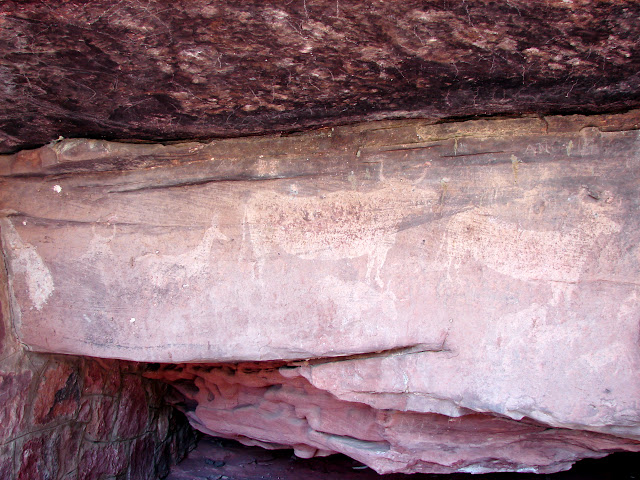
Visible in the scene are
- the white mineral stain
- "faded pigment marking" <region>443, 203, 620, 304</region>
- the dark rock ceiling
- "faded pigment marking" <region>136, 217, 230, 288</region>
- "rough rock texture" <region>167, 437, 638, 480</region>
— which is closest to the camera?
the dark rock ceiling

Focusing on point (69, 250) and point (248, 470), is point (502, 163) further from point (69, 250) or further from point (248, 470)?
point (248, 470)

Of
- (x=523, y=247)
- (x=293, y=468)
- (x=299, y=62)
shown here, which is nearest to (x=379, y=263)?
(x=523, y=247)

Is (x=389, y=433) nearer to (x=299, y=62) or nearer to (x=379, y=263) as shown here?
(x=379, y=263)

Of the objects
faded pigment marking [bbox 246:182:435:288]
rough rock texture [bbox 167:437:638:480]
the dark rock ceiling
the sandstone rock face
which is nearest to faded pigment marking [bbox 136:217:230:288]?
the sandstone rock face

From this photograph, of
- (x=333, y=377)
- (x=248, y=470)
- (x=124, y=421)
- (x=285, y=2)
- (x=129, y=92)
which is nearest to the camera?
(x=285, y=2)

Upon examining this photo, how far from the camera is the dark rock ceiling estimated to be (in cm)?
100

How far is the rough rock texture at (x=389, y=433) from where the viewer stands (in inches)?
72.7

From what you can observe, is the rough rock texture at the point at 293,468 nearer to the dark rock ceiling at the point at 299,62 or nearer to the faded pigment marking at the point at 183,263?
the faded pigment marking at the point at 183,263

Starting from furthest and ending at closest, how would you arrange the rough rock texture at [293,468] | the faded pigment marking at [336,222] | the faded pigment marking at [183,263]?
the rough rock texture at [293,468] → the faded pigment marking at [183,263] → the faded pigment marking at [336,222]

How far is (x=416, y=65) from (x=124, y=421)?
2.29 metres

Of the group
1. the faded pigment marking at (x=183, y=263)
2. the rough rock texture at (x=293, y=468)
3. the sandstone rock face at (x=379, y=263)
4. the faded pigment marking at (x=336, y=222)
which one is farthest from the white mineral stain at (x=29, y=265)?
the rough rock texture at (x=293, y=468)

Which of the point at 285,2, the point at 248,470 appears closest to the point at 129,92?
the point at 285,2

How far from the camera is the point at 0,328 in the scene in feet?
5.92

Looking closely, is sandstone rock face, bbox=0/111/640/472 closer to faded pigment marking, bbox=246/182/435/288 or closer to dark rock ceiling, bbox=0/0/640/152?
faded pigment marking, bbox=246/182/435/288
